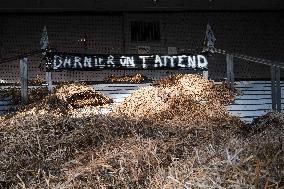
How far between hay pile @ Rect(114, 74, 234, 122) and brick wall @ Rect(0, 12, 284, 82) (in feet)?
21.1

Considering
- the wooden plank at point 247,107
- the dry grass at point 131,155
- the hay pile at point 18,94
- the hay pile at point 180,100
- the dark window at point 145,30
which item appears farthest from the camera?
the dark window at point 145,30

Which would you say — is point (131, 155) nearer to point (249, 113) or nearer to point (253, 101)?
point (249, 113)

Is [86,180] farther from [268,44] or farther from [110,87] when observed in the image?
[268,44]

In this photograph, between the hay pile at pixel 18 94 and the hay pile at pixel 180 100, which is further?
the hay pile at pixel 18 94

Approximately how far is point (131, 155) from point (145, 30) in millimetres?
12469

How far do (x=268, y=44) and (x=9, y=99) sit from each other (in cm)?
991

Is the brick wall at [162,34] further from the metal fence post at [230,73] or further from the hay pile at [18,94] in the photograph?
the metal fence post at [230,73]

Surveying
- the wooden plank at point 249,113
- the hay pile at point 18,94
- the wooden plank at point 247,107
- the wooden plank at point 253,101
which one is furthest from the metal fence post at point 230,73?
the hay pile at point 18,94

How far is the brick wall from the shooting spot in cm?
1619

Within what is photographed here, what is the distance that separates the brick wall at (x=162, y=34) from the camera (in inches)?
637

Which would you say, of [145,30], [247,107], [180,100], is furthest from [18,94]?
[145,30]

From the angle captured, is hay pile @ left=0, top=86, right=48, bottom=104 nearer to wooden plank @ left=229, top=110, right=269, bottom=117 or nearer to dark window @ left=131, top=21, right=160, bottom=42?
wooden plank @ left=229, top=110, right=269, bottom=117

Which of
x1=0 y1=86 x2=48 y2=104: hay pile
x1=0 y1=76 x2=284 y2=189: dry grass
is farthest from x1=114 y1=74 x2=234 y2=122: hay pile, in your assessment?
x1=0 y1=86 x2=48 y2=104: hay pile

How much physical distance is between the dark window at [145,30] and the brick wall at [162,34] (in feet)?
0.55
